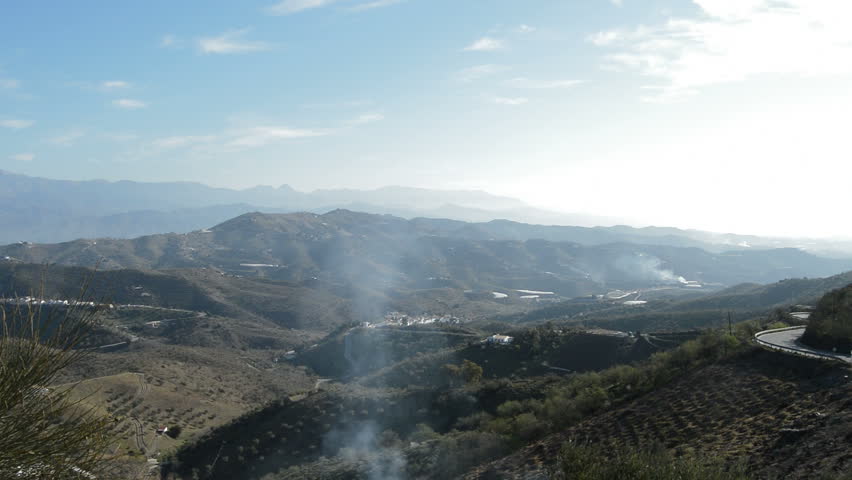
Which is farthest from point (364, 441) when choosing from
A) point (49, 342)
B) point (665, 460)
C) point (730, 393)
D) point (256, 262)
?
point (256, 262)

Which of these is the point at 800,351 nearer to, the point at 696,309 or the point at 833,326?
the point at 833,326

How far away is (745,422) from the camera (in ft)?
48.1

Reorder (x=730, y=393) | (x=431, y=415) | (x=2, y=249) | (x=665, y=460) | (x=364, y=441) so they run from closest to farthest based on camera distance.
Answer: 1. (x=665, y=460)
2. (x=730, y=393)
3. (x=364, y=441)
4. (x=431, y=415)
5. (x=2, y=249)

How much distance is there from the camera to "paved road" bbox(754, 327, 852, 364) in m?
17.9

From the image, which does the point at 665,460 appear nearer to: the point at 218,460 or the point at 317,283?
the point at 218,460

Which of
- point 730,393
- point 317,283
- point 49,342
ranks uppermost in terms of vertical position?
point 49,342

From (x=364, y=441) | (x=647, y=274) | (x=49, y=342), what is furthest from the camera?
(x=647, y=274)

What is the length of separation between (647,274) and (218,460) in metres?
149

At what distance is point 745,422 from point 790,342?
852 cm

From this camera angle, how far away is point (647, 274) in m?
156

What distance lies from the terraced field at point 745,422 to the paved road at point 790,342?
30.9 inches

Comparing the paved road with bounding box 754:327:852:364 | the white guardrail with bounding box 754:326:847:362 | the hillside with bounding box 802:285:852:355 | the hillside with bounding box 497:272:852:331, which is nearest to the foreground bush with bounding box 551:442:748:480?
the white guardrail with bounding box 754:326:847:362

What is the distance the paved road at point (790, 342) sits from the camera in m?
17.9

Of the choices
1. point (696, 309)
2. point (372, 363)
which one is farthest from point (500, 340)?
point (696, 309)
